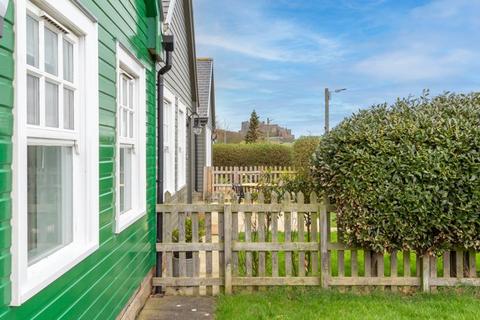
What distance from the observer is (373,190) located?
184 inches

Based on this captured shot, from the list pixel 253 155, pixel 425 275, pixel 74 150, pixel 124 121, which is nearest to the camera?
pixel 74 150

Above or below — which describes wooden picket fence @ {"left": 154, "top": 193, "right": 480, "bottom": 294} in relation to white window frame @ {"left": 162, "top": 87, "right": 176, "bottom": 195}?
below

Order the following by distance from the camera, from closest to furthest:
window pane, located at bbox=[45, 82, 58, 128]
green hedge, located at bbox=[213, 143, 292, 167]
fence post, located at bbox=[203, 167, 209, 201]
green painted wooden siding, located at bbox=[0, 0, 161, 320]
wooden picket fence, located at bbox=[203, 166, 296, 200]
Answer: green painted wooden siding, located at bbox=[0, 0, 161, 320] < window pane, located at bbox=[45, 82, 58, 128] < fence post, located at bbox=[203, 167, 209, 201] < wooden picket fence, located at bbox=[203, 166, 296, 200] < green hedge, located at bbox=[213, 143, 292, 167]

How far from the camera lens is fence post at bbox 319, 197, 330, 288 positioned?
5164mm

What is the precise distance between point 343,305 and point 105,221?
9.46 feet

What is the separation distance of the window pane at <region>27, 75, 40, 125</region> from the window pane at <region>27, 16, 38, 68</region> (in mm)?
84

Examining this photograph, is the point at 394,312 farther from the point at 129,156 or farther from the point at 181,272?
the point at 129,156

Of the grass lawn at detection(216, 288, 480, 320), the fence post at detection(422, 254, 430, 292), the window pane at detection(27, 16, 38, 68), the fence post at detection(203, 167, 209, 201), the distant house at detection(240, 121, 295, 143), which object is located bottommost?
the grass lawn at detection(216, 288, 480, 320)

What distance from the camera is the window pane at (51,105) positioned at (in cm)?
234

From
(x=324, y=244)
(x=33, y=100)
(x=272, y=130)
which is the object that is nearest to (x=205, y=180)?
(x=324, y=244)

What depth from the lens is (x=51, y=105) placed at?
7.88 ft

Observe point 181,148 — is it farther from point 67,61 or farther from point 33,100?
point 33,100

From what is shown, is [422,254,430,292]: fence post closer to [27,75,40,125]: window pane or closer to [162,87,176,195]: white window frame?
[162,87,176,195]: white window frame

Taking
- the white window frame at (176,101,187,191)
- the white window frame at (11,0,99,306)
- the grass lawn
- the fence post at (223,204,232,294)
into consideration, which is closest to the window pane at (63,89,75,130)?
the white window frame at (11,0,99,306)
